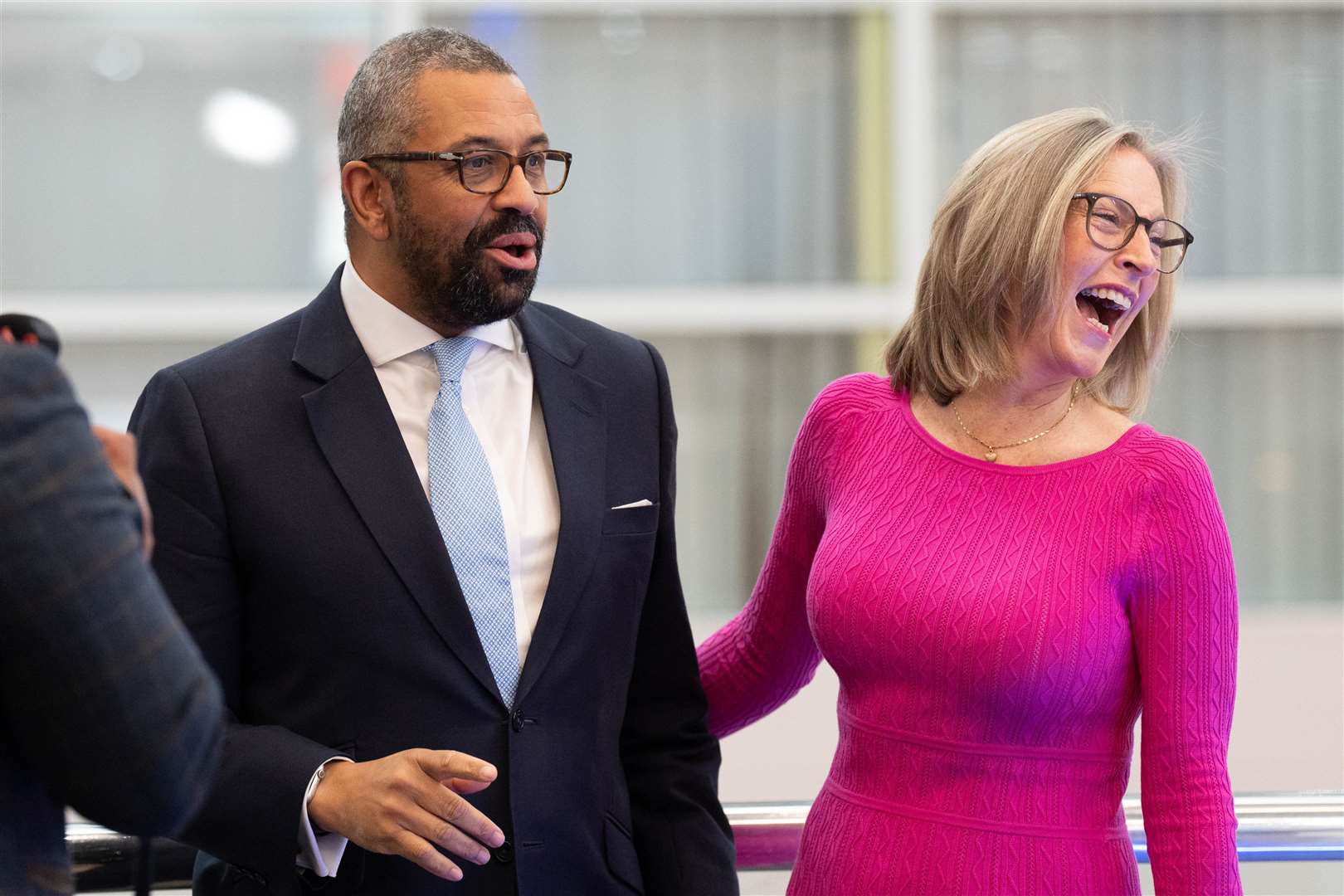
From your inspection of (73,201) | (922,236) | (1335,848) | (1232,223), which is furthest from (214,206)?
(1335,848)

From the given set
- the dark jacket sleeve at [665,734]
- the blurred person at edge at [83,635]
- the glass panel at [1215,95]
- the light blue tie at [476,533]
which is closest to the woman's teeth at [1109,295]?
the dark jacket sleeve at [665,734]

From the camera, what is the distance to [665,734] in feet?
6.62

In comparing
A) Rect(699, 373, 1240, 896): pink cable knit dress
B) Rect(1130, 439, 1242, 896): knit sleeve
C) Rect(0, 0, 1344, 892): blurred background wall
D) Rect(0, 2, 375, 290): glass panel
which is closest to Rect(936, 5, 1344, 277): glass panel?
Rect(0, 0, 1344, 892): blurred background wall

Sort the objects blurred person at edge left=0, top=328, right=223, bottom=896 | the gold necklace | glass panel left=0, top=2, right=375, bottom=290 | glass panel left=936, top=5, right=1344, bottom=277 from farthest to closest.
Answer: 1. glass panel left=936, top=5, right=1344, bottom=277
2. glass panel left=0, top=2, right=375, bottom=290
3. the gold necklace
4. blurred person at edge left=0, top=328, right=223, bottom=896

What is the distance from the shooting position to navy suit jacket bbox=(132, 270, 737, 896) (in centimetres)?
175

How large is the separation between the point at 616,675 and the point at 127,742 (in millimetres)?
893

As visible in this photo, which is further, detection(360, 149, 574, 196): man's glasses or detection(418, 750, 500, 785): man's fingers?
detection(360, 149, 574, 196): man's glasses

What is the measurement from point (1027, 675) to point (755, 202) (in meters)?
3.58

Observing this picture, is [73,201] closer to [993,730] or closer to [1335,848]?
[993,730]

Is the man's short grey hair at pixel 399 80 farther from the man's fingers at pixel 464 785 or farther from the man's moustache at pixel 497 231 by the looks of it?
the man's fingers at pixel 464 785

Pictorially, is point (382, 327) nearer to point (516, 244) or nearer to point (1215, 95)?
point (516, 244)

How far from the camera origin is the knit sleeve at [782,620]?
221 centimetres

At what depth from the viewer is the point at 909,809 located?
6.38 feet

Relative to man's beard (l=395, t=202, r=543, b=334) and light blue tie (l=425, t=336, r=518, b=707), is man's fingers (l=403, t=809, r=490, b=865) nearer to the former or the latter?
light blue tie (l=425, t=336, r=518, b=707)
